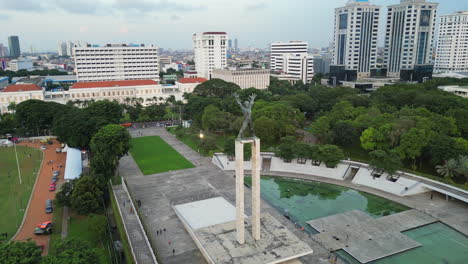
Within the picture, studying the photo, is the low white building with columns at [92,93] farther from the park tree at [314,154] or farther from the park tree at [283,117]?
the park tree at [314,154]

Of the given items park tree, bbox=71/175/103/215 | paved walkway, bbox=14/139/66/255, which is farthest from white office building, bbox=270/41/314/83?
park tree, bbox=71/175/103/215

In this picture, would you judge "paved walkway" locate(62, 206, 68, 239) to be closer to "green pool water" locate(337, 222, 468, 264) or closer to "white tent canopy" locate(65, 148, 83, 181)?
"white tent canopy" locate(65, 148, 83, 181)

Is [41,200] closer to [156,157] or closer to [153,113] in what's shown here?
[156,157]

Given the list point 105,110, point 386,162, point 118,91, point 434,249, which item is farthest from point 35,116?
point 434,249

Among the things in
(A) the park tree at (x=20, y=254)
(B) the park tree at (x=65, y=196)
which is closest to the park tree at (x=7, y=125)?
(B) the park tree at (x=65, y=196)

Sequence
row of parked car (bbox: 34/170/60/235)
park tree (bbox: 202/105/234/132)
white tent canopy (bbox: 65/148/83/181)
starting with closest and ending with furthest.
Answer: row of parked car (bbox: 34/170/60/235) < white tent canopy (bbox: 65/148/83/181) < park tree (bbox: 202/105/234/132)
